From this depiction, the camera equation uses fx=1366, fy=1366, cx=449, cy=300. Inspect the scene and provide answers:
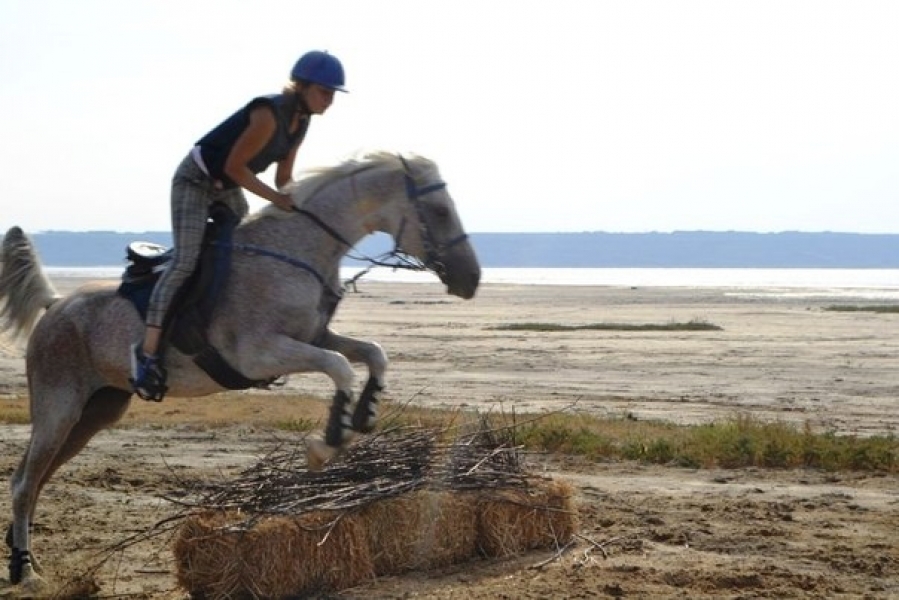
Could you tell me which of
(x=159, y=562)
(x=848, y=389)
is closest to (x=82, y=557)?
(x=159, y=562)

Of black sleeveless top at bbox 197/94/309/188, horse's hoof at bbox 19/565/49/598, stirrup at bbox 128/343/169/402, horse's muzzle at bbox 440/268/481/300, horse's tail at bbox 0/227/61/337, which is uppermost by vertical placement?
black sleeveless top at bbox 197/94/309/188

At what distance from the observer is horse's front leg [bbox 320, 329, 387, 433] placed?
8.24 metres

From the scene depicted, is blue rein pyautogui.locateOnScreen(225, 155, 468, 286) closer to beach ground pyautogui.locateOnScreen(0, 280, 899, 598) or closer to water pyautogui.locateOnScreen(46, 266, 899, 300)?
→ beach ground pyautogui.locateOnScreen(0, 280, 899, 598)

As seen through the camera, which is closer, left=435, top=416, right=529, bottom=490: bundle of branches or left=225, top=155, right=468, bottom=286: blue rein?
left=225, top=155, right=468, bottom=286: blue rein

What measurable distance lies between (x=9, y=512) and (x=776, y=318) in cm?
4172

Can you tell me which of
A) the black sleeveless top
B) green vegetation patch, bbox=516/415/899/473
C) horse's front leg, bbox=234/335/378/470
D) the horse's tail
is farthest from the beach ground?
the black sleeveless top

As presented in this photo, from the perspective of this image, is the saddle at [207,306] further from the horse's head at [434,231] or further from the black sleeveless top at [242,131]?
the horse's head at [434,231]

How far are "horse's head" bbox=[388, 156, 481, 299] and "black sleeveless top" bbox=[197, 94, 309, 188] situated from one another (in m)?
0.77

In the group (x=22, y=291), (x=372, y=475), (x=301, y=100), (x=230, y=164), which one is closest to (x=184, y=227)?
(x=230, y=164)

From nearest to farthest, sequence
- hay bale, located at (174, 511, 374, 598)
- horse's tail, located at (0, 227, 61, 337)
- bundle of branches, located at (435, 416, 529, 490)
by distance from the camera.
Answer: hay bale, located at (174, 511, 374, 598) < bundle of branches, located at (435, 416, 529, 490) < horse's tail, located at (0, 227, 61, 337)

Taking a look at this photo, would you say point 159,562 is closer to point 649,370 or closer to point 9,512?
point 9,512

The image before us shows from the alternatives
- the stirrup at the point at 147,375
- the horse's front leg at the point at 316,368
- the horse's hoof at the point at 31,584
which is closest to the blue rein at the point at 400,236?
the horse's front leg at the point at 316,368

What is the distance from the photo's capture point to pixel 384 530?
346 inches

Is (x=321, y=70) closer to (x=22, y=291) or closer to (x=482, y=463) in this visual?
(x=482, y=463)
